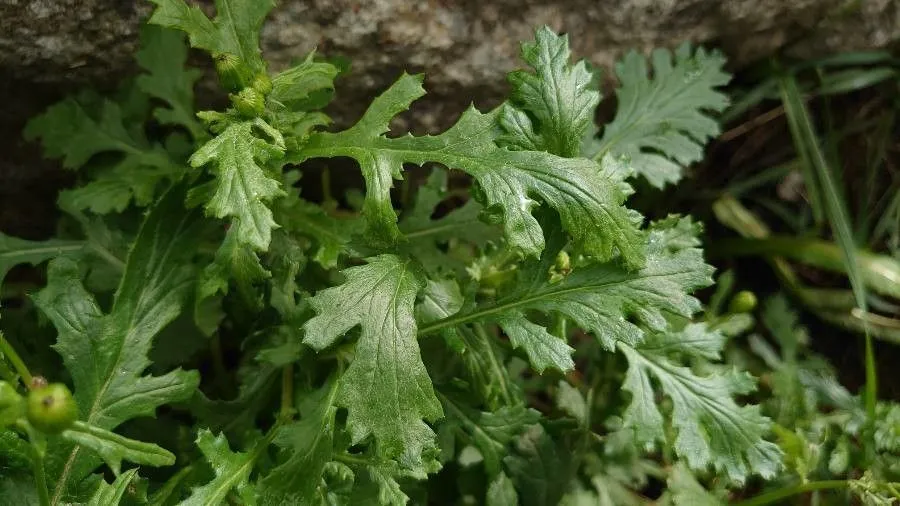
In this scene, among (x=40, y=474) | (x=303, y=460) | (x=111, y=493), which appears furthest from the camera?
(x=303, y=460)

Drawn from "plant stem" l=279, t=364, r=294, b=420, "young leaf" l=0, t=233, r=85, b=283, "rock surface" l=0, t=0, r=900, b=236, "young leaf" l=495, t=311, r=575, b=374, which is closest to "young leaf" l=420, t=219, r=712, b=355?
"young leaf" l=495, t=311, r=575, b=374

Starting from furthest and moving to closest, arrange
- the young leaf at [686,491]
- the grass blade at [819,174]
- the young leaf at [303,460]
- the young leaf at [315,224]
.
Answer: the grass blade at [819,174], the young leaf at [686,491], the young leaf at [315,224], the young leaf at [303,460]

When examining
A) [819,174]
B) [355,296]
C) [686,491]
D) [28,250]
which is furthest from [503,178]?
[819,174]

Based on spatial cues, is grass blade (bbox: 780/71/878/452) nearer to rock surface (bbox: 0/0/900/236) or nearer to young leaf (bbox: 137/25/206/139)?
rock surface (bbox: 0/0/900/236)

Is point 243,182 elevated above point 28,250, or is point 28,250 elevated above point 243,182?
point 243,182

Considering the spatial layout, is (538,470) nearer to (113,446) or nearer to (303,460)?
(303,460)

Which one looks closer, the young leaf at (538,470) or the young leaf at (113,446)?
the young leaf at (113,446)

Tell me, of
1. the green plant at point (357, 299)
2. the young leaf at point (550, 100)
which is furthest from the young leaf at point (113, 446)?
the young leaf at point (550, 100)

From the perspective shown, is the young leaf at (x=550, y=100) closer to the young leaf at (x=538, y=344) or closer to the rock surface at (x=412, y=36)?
the young leaf at (x=538, y=344)
